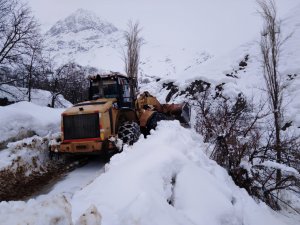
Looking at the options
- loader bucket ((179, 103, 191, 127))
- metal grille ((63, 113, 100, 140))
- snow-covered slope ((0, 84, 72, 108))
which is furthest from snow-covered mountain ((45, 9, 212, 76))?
metal grille ((63, 113, 100, 140))

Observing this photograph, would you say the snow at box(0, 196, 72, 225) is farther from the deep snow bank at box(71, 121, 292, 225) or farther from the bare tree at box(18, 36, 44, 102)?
the bare tree at box(18, 36, 44, 102)

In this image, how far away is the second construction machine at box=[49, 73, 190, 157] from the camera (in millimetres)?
9156

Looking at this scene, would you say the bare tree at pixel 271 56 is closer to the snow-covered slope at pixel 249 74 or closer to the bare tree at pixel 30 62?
the snow-covered slope at pixel 249 74

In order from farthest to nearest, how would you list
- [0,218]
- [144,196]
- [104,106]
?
1. [104,106]
2. [144,196]
3. [0,218]

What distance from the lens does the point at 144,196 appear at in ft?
15.1

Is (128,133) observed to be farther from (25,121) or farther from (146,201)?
A: (146,201)

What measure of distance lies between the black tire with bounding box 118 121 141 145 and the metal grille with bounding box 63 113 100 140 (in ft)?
2.86

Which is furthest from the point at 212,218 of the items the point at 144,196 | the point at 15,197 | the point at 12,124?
the point at 12,124

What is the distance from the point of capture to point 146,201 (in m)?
4.53

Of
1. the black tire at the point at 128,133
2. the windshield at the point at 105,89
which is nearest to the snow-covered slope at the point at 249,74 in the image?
the windshield at the point at 105,89

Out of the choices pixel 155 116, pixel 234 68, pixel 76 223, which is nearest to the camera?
pixel 76 223

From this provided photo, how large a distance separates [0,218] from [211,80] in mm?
24135

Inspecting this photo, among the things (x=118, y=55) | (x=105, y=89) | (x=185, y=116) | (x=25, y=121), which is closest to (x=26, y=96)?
(x=185, y=116)

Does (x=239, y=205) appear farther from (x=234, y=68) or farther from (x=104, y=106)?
(x=234, y=68)
